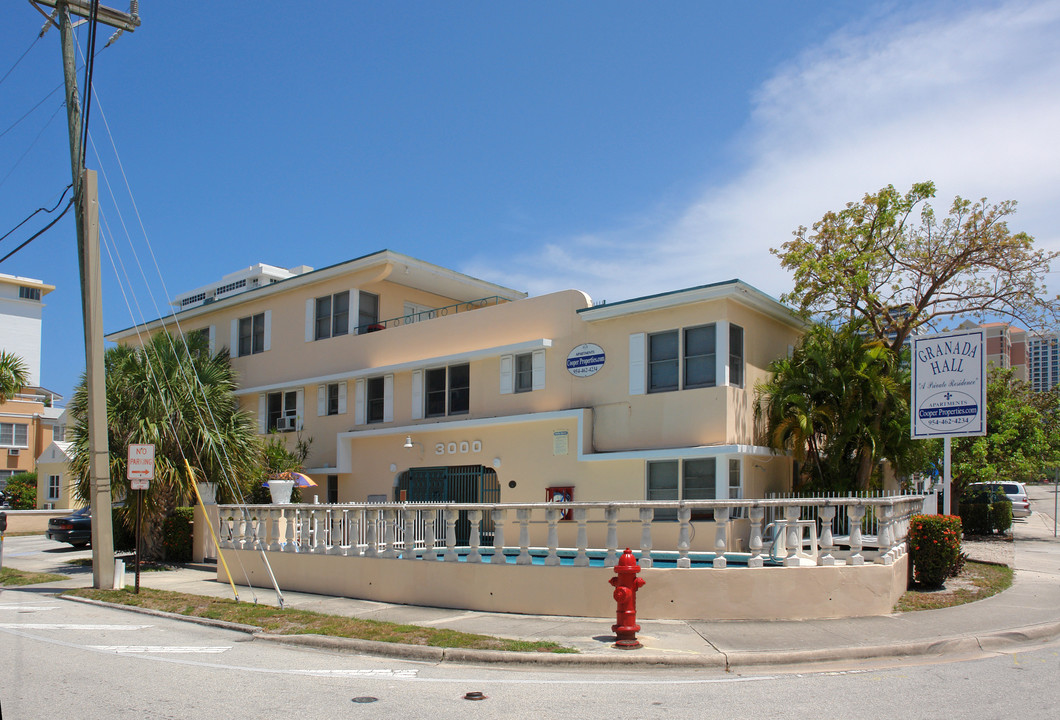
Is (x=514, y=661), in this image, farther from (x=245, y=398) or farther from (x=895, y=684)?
(x=245, y=398)

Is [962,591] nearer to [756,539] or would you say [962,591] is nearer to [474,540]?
[756,539]

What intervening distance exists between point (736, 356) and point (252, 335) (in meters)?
17.6

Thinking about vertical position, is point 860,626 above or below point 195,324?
below

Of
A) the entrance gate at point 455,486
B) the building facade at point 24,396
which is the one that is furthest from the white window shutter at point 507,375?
the building facade at point 24,396

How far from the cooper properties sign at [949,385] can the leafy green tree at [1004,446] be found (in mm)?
11031

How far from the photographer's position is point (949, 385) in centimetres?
1509

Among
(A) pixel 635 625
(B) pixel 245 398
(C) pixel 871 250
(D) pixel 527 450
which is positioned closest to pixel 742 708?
(A) pixel 635 625

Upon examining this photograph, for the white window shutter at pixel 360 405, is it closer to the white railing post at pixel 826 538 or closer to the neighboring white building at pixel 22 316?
the white railing post at pixel 826 538

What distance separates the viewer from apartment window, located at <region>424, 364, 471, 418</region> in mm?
22594

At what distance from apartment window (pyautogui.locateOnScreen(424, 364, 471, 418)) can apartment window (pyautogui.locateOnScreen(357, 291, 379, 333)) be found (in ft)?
11.0

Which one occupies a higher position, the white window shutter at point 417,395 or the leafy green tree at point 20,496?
the white window shutter at point 417,395

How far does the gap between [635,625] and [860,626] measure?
307 cm

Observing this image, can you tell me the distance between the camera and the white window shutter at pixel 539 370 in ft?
67.7

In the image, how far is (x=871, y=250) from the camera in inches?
841
